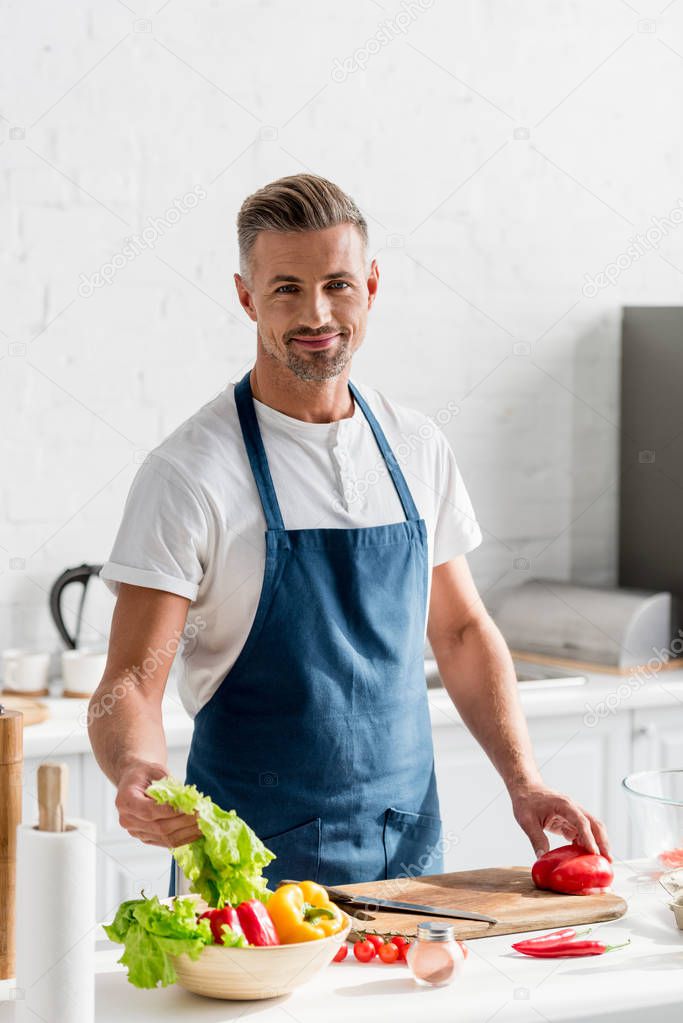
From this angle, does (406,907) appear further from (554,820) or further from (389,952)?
(554,820)

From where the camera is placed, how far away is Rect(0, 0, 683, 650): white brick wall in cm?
287

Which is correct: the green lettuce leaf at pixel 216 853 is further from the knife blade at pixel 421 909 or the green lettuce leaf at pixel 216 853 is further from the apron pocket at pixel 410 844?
the apron pocket at pixel 410 844

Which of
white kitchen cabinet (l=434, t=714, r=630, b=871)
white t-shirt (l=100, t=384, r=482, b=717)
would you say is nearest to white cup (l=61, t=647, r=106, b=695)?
white kitchen cabinet (l=434, t=714, r=630, b=871)

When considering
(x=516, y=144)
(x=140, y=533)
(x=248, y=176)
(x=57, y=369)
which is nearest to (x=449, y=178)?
(x=516, y=144)

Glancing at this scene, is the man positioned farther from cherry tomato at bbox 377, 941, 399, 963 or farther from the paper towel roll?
the paper towel roll

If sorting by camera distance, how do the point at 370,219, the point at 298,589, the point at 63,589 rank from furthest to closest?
the point at 370,219
the point at 63,589
the point at 298,589

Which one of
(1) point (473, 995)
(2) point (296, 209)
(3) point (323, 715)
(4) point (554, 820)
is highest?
(2) point (296, 209)

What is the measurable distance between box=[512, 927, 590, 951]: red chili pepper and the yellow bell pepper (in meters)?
0.22

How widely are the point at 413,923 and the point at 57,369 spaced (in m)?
1.75

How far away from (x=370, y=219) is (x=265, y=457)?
146 centimetres

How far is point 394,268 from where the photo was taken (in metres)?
3.21

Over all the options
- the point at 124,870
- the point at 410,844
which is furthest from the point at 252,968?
the point at 124,870

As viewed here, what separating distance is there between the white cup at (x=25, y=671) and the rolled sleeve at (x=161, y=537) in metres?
1.10

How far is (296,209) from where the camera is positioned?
180 centimetres
